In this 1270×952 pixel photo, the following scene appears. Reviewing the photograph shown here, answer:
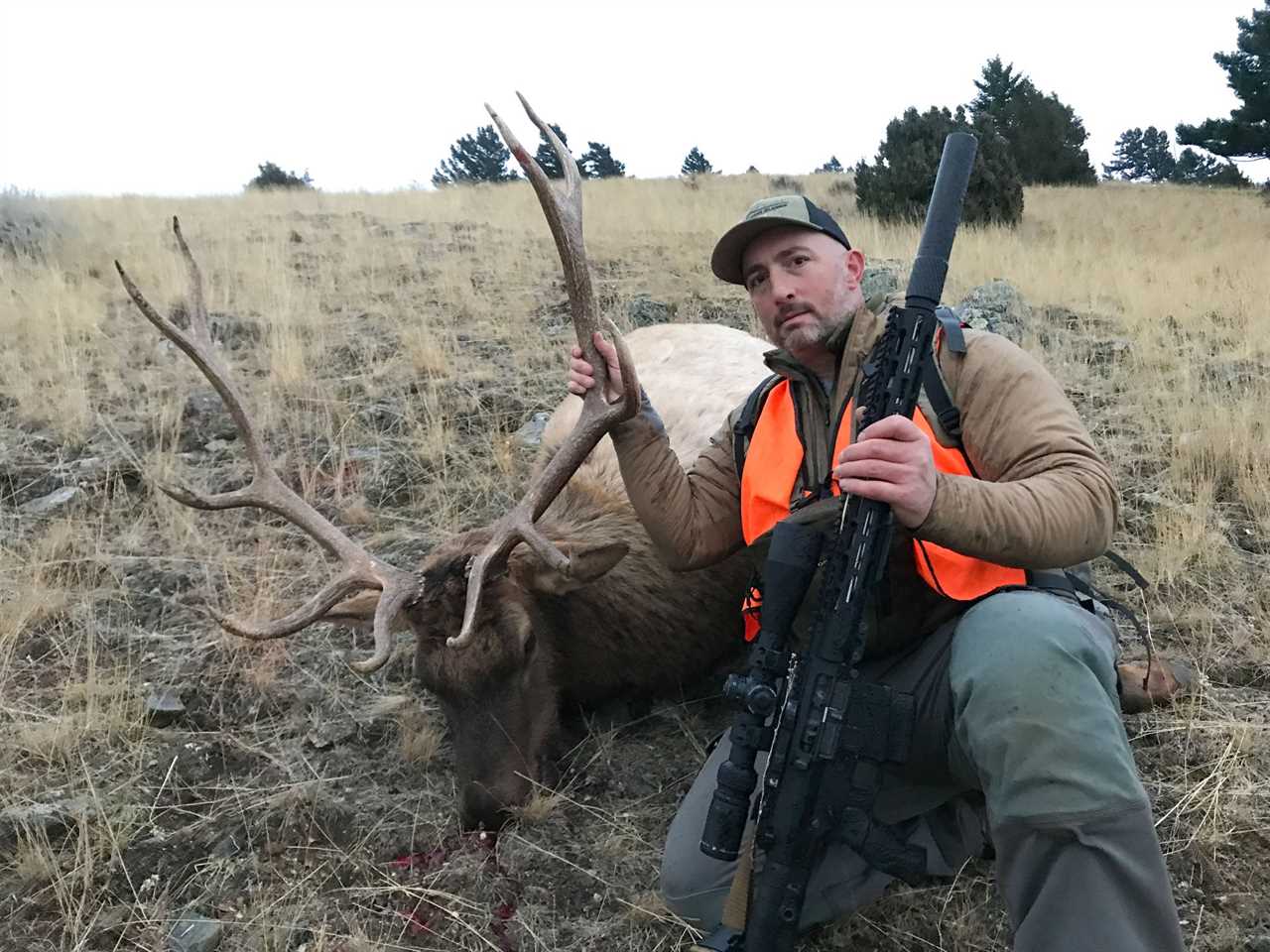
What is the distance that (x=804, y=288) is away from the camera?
2.91 meters

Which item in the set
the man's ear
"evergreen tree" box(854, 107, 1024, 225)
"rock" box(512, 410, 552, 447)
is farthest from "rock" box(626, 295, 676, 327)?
"evergreen tree" box(854, 107, 1024, 225)

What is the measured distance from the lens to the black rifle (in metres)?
2.24

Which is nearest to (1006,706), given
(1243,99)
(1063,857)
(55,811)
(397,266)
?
(1063,857)

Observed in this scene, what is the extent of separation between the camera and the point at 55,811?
3.08 m

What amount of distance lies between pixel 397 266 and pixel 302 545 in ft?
16.0

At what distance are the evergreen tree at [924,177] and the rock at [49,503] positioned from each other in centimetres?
1046

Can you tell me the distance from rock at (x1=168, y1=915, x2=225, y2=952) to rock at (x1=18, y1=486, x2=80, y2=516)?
2.84 metres

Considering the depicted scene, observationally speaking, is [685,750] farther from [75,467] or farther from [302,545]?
[75,467]

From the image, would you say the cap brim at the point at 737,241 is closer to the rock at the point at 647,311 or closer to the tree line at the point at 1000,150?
the tree line at the point at 1000,150

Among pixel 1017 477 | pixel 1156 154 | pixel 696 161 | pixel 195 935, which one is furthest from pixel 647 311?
pixel 1156 154

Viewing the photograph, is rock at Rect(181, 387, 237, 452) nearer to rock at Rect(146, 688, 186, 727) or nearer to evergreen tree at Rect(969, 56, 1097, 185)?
rock at Rect(146, 688, 186, 727)

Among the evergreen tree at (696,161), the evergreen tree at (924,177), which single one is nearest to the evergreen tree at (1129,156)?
the evergreen tree at (696,161)

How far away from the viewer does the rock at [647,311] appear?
7.60 m

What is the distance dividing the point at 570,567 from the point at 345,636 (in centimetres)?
135
